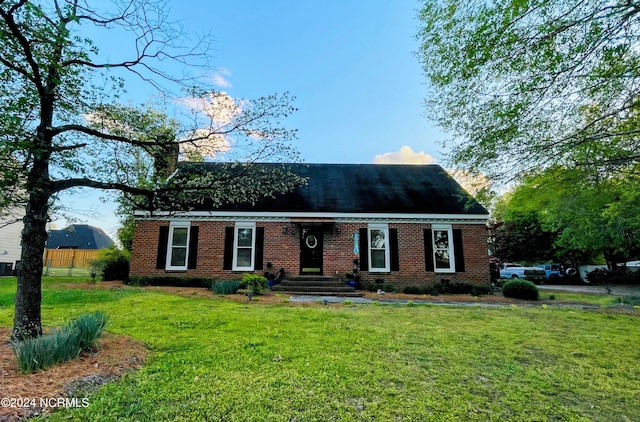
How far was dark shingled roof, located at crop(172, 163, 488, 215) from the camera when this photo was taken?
523 inches

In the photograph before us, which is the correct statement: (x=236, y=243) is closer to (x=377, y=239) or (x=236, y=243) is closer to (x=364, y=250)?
(x=364, y=250)

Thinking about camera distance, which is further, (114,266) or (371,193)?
(371,193)

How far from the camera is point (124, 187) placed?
4.63 m

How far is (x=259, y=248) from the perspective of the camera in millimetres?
12875

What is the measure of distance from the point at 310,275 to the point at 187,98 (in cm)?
910

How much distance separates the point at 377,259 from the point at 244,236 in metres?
5.72

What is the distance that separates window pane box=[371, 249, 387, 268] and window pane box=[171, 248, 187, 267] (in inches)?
309

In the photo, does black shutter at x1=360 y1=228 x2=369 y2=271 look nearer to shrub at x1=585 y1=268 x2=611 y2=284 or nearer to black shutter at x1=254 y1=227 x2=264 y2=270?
black shutter at x1=254 y1=227 x2=264 y2=270

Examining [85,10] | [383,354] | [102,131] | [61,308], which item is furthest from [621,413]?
[61,308]

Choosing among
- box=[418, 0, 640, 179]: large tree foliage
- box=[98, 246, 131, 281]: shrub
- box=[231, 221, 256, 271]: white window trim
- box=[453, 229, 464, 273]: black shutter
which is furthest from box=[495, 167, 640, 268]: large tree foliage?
box=[98, 246, 131, 281]: shrub

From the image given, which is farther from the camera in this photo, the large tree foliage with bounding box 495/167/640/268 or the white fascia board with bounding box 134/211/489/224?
the white fascia board with bounding box 134/211/489/224

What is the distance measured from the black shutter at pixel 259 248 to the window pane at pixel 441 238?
24.1ft

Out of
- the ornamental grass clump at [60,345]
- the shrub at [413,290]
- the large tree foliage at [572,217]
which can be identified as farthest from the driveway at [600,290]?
the ornamental grass clump at [60,345]

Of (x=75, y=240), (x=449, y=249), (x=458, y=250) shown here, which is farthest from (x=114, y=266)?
(x=75, y=240)
